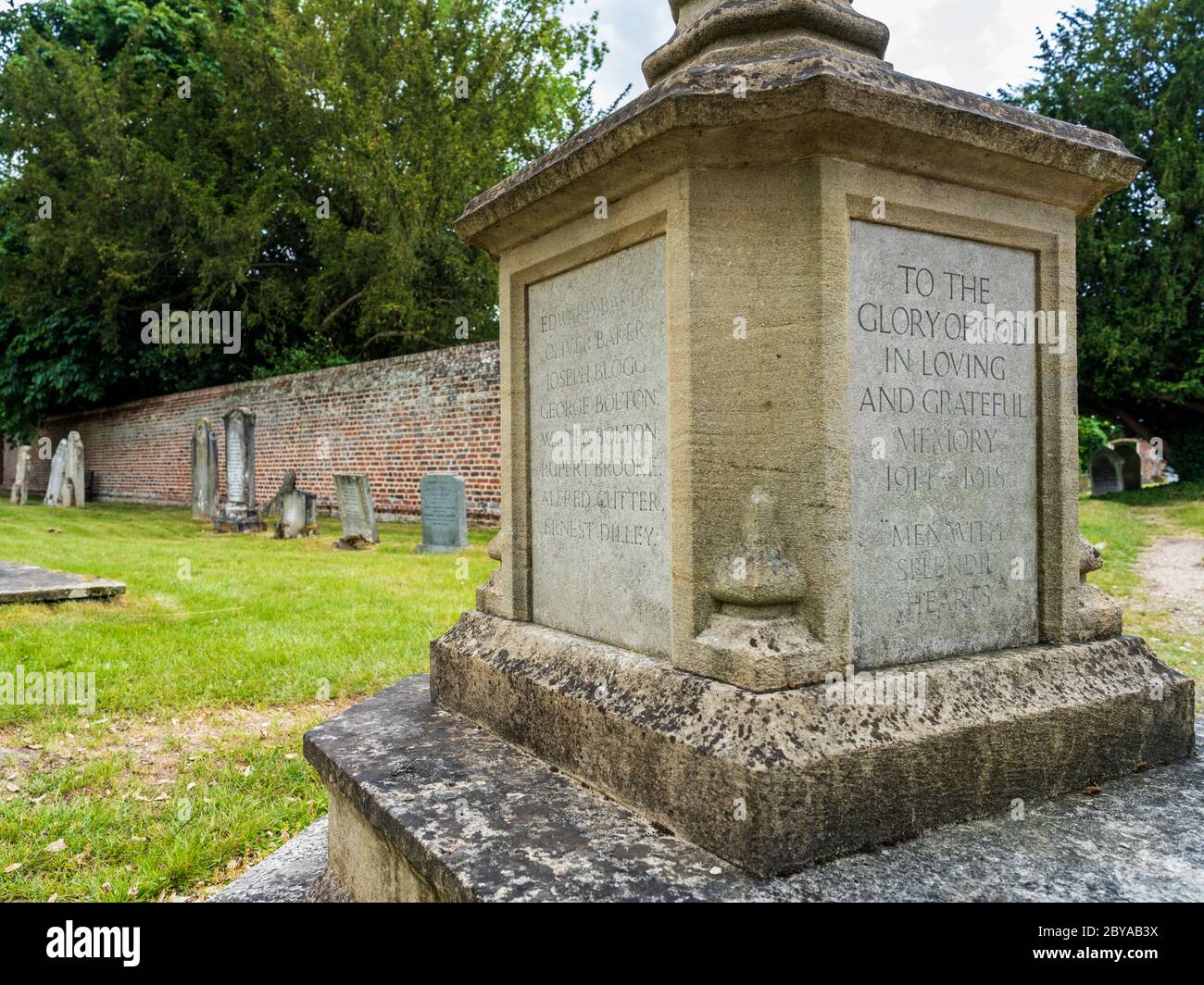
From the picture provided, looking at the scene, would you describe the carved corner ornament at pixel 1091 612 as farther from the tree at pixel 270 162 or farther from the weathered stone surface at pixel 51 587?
→ the tree at pixel 270 162

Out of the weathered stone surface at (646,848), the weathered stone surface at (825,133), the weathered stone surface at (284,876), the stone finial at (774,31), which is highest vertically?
the stone finial at (774,31)

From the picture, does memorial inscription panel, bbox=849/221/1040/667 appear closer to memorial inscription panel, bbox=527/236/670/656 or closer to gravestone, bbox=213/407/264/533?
memorial inscription panel, bbox=527/236/670/656

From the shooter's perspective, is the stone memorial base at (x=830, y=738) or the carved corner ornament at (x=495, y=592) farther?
the carved corner ornament at (x=495, y=592)

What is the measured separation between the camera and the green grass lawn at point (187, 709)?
9.65 ft

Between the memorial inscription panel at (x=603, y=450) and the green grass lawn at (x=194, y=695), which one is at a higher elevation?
the memorial inscription panel at (x=603, y=450)

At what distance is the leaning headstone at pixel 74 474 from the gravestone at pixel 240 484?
7.23 meters

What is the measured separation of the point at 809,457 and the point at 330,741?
161 cm

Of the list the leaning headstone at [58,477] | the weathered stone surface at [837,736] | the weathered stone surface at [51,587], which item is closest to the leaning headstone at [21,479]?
the leaning headstone at [58,477]

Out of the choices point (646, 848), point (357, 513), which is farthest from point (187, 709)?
point (357, 513)

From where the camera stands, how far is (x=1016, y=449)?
2.35 meters

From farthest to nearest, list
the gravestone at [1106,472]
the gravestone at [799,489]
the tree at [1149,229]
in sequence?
the gravestone at [1106,472]
the tree at [1149,229]
the gravestone at [799,489]

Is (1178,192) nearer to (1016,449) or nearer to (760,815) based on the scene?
(1016,449)

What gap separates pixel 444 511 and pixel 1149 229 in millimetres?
15227

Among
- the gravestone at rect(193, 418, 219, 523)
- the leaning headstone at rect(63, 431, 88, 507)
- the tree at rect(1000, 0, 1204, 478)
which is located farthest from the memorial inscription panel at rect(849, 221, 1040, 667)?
the leaning headstone at rect(63, 431, 88, 507)
